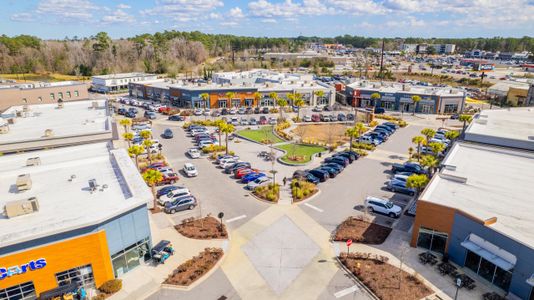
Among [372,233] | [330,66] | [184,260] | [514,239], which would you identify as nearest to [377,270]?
[372,233]

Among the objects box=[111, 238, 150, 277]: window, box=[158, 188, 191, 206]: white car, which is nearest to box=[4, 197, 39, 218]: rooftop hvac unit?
box=[111, 238, 150, 277]: window

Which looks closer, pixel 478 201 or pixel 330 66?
pixel 478 201

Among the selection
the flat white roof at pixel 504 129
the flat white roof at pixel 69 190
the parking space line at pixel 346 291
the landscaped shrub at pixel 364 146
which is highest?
the flat white roof at pixel 504 129

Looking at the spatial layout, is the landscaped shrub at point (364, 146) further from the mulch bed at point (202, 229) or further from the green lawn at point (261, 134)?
the mulch bed at point (202, 229)

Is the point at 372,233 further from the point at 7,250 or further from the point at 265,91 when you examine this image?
the point at 265,91

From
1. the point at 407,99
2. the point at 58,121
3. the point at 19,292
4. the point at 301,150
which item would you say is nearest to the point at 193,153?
the point at 301,150

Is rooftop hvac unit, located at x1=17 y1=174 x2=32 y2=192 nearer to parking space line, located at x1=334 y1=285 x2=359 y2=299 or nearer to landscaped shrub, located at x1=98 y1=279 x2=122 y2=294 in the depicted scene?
landscaped shrub, located at x1=98 y1=279 x2=122 y2=294

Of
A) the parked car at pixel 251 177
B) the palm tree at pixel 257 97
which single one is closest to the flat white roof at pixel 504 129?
the parked car at pixel 251 177
